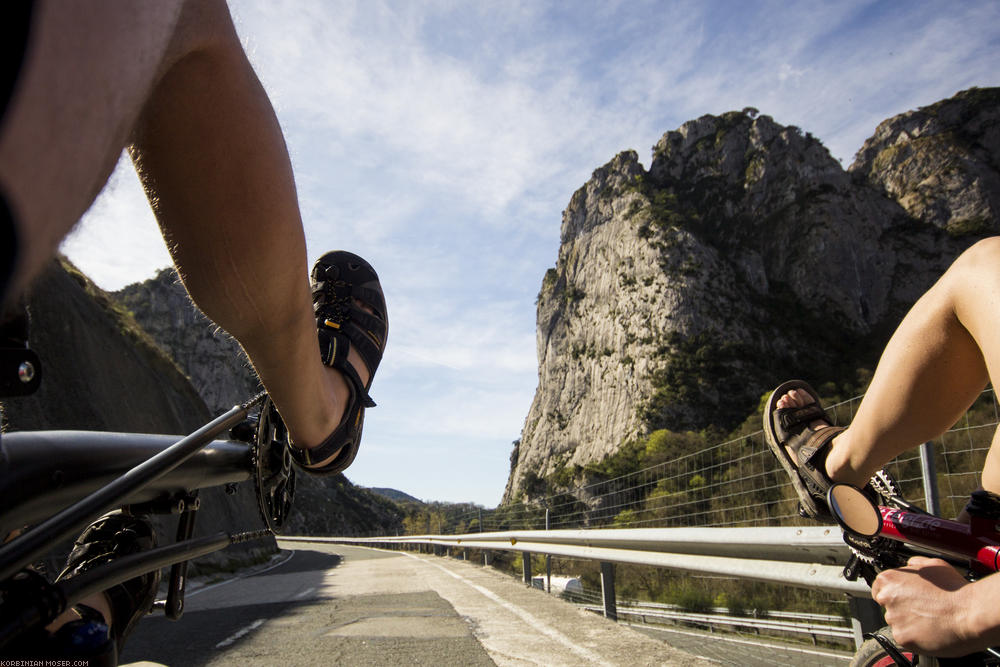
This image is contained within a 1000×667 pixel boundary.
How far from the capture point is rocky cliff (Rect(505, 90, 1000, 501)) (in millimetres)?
61469

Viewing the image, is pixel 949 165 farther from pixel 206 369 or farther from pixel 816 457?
pixel 816 457

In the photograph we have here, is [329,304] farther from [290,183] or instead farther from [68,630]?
[68,630]

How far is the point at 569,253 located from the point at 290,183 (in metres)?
83.4

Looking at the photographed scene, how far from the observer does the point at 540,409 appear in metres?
75.6

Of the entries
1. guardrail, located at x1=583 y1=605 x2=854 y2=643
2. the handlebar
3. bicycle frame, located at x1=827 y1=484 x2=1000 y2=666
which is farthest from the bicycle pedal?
guardrail, located at x1=583 y1=605 x2=854 y2=643

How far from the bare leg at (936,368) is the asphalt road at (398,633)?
4.63ft

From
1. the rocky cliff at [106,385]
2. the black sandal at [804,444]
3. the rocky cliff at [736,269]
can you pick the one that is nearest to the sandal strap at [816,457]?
the black sandal at [804,444]

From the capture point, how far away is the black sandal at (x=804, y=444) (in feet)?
5.23

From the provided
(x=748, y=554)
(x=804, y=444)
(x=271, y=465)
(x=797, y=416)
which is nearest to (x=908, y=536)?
(x=804, y=444)

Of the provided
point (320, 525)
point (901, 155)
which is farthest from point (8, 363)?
point (901, 155)

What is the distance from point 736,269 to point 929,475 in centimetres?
7195

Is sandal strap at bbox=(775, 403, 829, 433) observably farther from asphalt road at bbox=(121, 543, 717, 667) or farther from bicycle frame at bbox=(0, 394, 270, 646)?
bicycle frame at bbox=(0, 394, 270, 646)

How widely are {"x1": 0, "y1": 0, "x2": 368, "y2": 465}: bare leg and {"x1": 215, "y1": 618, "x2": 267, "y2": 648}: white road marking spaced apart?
2.93 meters

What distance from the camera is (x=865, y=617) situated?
165 cm
